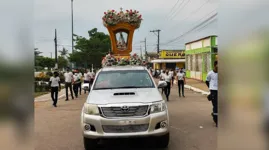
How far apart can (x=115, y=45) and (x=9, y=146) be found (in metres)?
14.8

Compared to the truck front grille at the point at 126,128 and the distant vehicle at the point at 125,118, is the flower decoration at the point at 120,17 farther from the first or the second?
the truck front grille at the point at 126,128

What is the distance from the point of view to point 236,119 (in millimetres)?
1646

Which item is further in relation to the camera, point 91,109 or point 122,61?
point 122,61

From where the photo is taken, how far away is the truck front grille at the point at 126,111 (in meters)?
5.31

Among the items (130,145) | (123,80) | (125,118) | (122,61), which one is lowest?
(130,145)

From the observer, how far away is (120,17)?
1580cm

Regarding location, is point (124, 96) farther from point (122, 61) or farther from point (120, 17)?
point (120, 17)

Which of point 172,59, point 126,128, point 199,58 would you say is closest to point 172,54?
point 172,59

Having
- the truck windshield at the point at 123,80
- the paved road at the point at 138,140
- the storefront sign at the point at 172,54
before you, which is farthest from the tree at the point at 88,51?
the truck windshield at the point at 123,80

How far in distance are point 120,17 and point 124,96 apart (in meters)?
10.7

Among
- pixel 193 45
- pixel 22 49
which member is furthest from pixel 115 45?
pixel 193 45

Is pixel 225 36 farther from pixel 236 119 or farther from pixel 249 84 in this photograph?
pixel 236 119

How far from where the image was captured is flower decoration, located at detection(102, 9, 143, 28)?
15802 millimetres

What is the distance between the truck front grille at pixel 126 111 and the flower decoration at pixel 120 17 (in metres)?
11.0
